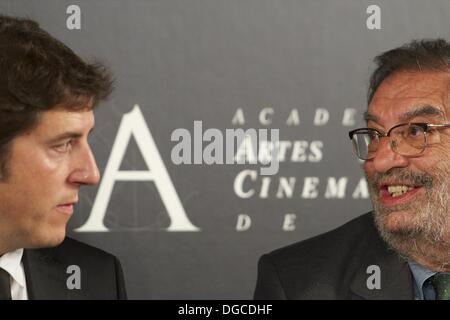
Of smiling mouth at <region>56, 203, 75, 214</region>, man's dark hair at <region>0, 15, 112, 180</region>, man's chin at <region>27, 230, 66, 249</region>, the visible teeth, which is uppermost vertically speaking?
man's dark hair at <region>0, 15, 112, 180</region>

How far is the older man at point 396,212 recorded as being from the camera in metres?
2.00

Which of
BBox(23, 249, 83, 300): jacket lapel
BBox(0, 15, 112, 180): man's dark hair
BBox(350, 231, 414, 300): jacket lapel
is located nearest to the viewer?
BBox(0, 15, 112, 180): man's dark hair

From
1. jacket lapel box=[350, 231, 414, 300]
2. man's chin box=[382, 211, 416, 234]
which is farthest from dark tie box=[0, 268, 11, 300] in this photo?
man's chin box=[382, 211, 416, 234]

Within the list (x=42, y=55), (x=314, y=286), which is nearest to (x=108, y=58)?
(x=42, y=55)

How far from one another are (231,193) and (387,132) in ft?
1.55

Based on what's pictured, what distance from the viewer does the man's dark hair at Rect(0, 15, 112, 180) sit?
5.91ft

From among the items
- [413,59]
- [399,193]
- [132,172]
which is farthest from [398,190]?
[132,172]

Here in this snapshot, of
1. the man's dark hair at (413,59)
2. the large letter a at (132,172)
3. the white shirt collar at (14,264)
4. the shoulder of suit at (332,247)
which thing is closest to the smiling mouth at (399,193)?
the shoulder of suit at (332,247)

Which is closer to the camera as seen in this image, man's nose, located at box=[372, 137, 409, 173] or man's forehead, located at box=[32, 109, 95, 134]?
man's forehead, located at box=[32, 109, 95, 134]

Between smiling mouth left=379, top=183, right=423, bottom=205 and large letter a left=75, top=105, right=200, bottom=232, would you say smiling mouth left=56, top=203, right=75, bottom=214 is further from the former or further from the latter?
smiling mouth left=379, top=183, right=423, bottom=205

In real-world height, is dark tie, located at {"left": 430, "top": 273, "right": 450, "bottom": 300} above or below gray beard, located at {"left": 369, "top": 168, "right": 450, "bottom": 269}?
below

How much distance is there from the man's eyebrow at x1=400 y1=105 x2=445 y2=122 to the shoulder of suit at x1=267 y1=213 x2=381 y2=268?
1.03ft

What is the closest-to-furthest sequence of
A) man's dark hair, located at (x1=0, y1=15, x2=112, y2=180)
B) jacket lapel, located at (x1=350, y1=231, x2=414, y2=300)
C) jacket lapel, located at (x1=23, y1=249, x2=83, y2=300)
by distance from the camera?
man's dark hair, located at (x1=0, y1=15, x2=112, y2=180)
jacket lapel, located at (x1=23, y1=249, x2=83, y2=300)
jacket lapel, located at (x1=350, y1=231, x2=414, y2=300)

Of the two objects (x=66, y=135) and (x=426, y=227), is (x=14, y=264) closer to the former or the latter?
(x=66, y=135)
